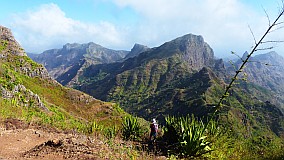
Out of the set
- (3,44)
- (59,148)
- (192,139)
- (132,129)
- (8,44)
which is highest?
(8,44)

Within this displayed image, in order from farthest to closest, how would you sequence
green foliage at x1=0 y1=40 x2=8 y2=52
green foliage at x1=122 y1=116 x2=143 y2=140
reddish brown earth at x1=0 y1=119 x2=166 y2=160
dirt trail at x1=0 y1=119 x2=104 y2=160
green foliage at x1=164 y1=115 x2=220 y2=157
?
green foliage at x1=0 y1=40 x2=8 y2=52
green foliage at x1=122 y1=116 x2=143 y2=140
green foliage at x1=164 y1=115 x2=220 y2=157
dirt trail at x1=0 y1=119 x2=104 y2=160
reddish brown earth at x1=0 y1=119 x2=166 y2=160

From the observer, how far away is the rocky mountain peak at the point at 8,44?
74519 millimetres

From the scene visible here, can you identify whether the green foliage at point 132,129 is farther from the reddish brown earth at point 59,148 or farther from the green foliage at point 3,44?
the green foliage at point 3,44

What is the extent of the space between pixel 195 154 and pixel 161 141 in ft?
5.60

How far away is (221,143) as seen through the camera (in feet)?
27.1

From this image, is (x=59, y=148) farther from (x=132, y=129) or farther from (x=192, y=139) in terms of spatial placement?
(x=132, y=129)

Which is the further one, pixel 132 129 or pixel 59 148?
pixel 132 129

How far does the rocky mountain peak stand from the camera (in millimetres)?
74519

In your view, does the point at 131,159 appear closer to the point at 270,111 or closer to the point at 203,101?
the point at 203,101

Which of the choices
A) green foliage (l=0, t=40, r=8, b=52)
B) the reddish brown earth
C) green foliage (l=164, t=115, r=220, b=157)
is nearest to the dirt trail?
the reddish brown earth

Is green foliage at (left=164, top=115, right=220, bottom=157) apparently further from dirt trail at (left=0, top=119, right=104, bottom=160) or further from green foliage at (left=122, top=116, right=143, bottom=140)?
green foliage at (left=122, top=116, right=143, bottom=140)

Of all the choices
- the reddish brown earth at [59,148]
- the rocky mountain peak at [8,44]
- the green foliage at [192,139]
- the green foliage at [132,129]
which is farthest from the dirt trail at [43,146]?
the rocky mountain peak at [8,44]

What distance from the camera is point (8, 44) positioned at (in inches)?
3083

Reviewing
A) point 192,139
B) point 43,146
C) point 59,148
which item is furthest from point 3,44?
point 192,139
